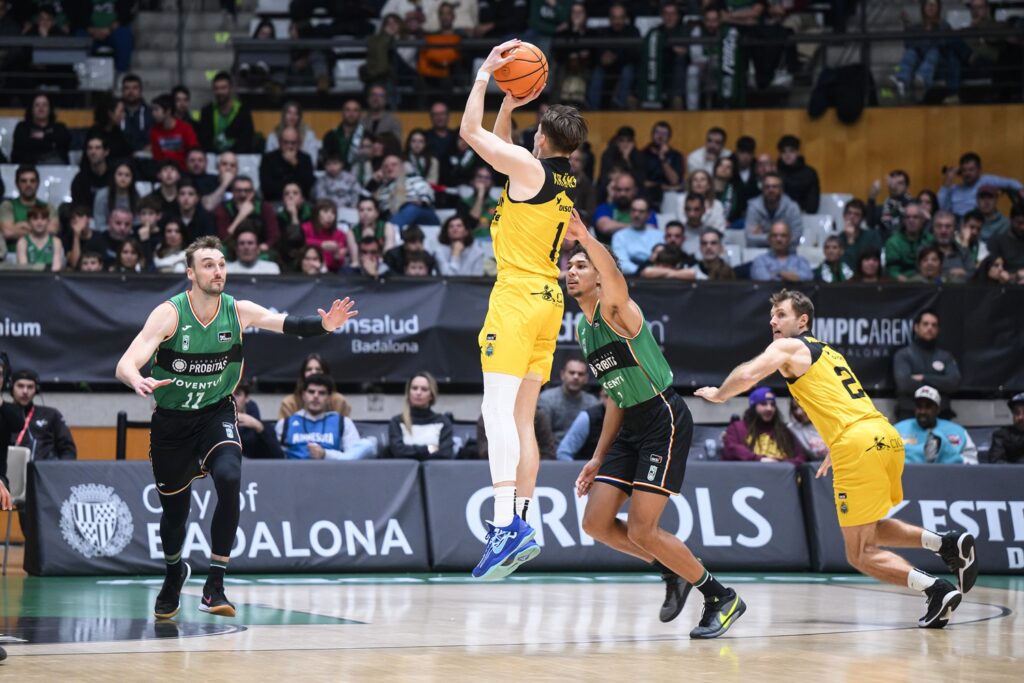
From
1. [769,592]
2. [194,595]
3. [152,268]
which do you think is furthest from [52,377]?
[769,592]

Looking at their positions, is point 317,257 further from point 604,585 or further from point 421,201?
point 604,585

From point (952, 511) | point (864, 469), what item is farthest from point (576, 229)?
point (952, 511)

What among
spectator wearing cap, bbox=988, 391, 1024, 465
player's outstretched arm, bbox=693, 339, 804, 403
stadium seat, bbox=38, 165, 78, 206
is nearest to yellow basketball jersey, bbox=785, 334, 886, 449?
player's outstretched arm, bbox=693, 339, 804, 403

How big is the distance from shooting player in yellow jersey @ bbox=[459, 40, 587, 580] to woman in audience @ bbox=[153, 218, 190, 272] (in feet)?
24.6

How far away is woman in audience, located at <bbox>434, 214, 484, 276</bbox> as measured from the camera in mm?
15539

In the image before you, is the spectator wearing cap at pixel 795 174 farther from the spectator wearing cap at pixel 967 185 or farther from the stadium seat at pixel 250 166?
the stadium seat at pixel 250 166

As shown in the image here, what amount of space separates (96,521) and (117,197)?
16.2ft

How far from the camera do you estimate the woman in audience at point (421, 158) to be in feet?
56.0

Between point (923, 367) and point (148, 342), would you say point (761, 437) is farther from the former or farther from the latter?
point (148, 342)

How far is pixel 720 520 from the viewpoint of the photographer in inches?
523

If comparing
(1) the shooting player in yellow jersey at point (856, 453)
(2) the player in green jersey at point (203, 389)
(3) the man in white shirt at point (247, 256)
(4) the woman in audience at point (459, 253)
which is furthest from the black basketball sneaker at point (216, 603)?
(4) the woman in audience at point (459, 253)

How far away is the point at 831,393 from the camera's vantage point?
9.67 m

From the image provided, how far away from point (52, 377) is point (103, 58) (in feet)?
21.6

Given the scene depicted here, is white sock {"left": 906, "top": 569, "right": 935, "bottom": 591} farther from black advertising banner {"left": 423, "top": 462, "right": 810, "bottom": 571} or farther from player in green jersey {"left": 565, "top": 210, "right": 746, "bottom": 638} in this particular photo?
black advertising banner {"left": 423, "top": 462, "right": 810, "bottom": 571}
